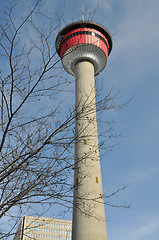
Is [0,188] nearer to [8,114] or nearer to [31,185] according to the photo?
[31,185]

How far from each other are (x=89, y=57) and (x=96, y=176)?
18971 mm

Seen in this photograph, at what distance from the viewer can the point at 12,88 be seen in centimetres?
645

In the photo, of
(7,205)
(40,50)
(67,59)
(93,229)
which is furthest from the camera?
(67,59)

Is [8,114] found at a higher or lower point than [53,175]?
higher

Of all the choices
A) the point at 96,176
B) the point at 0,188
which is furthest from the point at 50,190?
the point at 96,176

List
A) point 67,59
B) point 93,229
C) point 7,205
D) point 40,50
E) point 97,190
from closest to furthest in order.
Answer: point 7,205 → point 40,50 → point 93,229 → point 97,190 → point 67,59

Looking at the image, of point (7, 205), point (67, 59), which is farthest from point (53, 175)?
point (67, 59)

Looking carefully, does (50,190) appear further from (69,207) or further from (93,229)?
(93,229)

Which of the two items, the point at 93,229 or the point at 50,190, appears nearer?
the point at 50,190

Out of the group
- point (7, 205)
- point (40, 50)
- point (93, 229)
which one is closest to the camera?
point (7, 205)

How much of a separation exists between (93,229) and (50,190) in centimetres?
1842

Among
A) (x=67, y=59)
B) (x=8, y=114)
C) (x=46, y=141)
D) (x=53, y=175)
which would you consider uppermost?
(x=67, y=59)

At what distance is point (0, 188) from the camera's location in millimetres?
6926

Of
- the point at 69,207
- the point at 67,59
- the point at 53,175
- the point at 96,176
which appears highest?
the point at 67,59
